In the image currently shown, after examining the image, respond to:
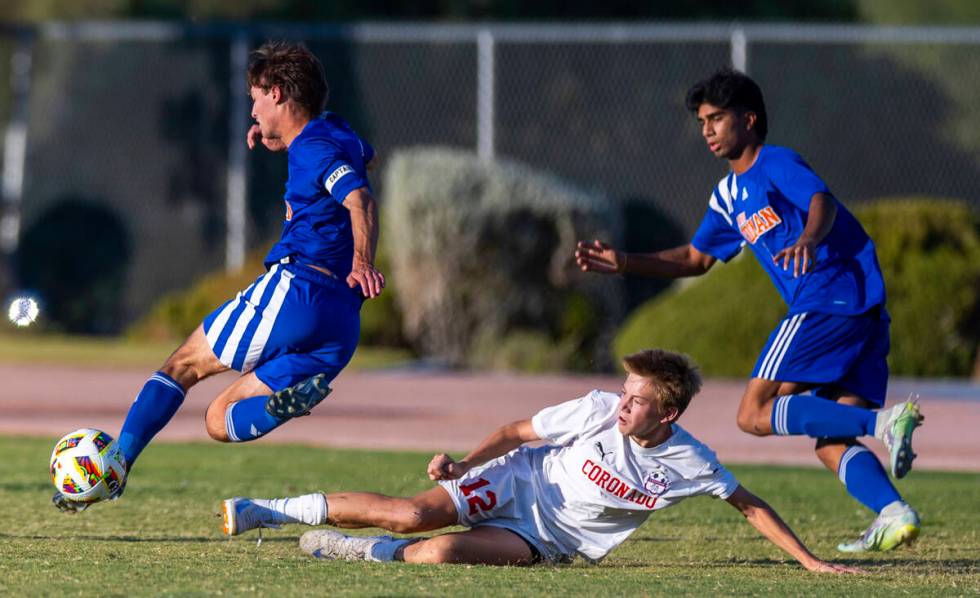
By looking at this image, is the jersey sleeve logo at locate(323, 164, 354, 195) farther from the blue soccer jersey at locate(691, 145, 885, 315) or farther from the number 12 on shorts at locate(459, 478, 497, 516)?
the blue soccer jersey at locate(691, 145, 885, 315)

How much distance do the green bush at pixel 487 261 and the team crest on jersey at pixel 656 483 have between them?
10599 millimetres

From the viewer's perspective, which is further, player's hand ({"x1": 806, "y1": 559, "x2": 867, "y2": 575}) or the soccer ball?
the soccer ball

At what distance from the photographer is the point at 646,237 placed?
18.4 meters

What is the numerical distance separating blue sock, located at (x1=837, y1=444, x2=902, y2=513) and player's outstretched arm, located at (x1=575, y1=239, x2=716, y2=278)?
124 cm

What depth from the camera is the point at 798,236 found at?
686 cm

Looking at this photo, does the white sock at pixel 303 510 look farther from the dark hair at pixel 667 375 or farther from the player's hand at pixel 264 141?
the player's hand at pixel 264 141

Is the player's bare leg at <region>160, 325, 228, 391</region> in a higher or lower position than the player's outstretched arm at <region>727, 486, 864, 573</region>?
higher

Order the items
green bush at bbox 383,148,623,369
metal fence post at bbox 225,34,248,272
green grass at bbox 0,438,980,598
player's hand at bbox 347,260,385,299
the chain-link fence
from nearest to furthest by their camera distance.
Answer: green grass at bbox 0,438,980,598 < player's hand at bbox 347,260,385,299 < green bush at bbox 383,148,623,369 < metal fence post at bbox 225,34,248,272 < the chain-link fence

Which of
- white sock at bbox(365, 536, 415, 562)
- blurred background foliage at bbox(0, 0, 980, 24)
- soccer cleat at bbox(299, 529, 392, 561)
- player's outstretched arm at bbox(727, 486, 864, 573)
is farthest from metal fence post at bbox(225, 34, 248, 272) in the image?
player's outstretched arm at bbox(727, 486, 864, 573)

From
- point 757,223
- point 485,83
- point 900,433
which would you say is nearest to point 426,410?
point 485,83

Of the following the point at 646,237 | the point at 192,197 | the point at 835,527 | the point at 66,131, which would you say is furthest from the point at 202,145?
the point at 835,527

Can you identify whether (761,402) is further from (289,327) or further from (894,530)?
(289,327)

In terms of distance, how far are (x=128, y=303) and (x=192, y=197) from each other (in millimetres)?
1595

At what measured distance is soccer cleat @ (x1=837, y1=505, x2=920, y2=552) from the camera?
236 inches
